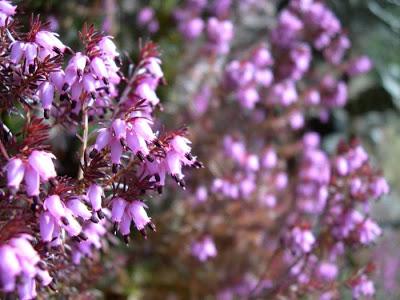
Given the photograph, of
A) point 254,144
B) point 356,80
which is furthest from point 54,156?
point 356,80

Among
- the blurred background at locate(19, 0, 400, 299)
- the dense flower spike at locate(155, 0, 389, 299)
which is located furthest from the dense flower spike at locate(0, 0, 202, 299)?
the blurred background at locate(19, 0, 400, 299)

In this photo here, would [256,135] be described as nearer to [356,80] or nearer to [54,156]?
[356,80]

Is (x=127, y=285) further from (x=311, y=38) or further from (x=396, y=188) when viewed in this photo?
(x=396, y=188)

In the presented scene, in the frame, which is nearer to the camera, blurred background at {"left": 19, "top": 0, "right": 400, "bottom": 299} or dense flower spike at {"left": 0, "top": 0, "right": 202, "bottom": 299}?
dense flower spike at {"left": 0, "top": 0, "right": 202, "bottom": 299}

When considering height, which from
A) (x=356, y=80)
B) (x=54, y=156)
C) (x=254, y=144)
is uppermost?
(x=356, y=80)

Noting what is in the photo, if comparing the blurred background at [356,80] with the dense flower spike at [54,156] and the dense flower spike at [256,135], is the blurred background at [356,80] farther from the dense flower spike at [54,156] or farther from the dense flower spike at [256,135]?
the dense flower spike at [54,156]

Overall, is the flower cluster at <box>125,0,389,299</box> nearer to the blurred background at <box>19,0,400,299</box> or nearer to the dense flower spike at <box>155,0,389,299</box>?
the dense flower spike at <box>155,0,389,299</box>

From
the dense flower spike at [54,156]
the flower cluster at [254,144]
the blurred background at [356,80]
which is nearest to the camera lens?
the dense flower spike at [54,156]

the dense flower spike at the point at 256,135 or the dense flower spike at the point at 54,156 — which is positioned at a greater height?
the dense flower spike at the point at 256,135

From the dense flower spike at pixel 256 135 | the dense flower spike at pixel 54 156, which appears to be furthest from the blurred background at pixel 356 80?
the dense flower spike at pixel 54 156
